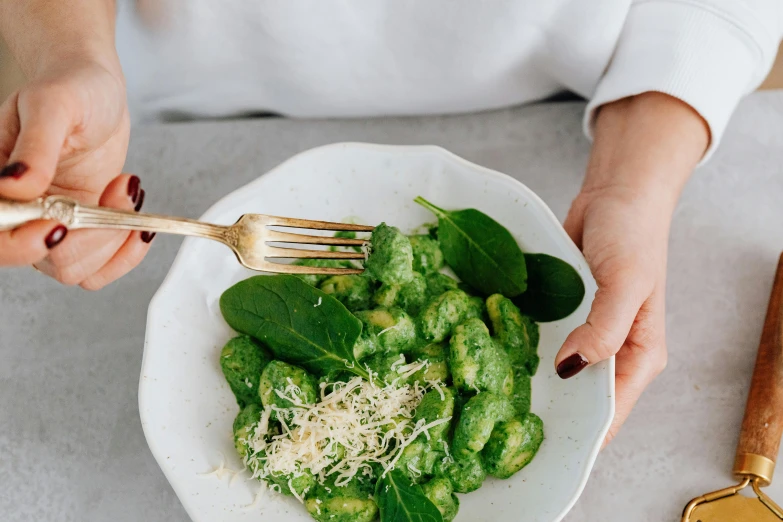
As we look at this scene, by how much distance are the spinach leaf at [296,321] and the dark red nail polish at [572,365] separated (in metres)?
0.32

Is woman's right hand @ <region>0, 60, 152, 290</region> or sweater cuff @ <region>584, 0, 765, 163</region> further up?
sweater cuff @ <region>584, 0, 765, 163</region>

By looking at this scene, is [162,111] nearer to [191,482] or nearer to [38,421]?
[38,421]

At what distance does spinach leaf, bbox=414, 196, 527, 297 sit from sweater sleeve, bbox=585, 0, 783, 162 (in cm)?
40

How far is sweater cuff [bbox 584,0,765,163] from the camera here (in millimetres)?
1312

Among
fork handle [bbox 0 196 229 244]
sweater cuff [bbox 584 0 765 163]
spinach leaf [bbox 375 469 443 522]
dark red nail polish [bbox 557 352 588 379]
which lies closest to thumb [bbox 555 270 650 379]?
dark red nail polish [bbox 557 352 588 379]

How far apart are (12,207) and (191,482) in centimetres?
51

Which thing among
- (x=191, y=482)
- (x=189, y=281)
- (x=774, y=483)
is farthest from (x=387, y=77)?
(x=774, y=483)

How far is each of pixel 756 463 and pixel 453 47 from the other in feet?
3.32

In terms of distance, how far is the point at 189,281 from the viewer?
1196mm

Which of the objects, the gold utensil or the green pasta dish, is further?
the gold utensil

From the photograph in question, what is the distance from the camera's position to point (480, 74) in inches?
57.4

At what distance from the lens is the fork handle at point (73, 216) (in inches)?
31.8

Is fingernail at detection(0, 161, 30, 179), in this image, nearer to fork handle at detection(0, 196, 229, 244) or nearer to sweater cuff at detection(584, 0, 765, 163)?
fork handle at detection(0, 196, 229, 244)

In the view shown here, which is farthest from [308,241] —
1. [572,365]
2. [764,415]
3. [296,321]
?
[764,415]
